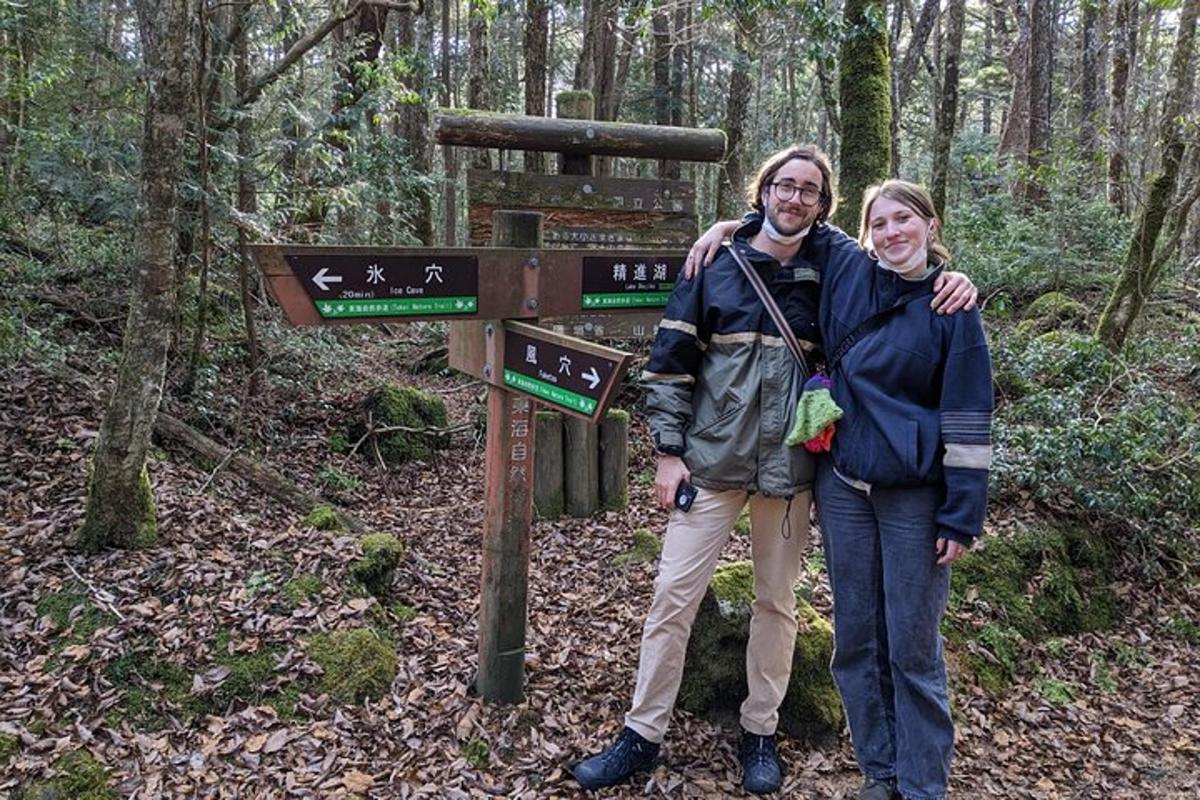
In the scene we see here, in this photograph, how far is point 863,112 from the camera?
8.24m

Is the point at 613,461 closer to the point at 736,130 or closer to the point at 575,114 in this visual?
the point at 575,114

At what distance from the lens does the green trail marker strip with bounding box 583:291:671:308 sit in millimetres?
3740

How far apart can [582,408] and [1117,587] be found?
16.7 ft

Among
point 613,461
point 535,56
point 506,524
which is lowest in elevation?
point 613,461

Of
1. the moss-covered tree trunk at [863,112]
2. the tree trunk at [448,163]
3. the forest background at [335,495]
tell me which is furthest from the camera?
the tree trunk at [448,163]

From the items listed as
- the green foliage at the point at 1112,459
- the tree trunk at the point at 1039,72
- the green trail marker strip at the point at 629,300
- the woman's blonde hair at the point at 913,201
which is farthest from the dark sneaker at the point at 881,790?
the tree trunk at the point at 1039,72

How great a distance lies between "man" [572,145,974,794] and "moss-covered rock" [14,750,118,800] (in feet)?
6.28

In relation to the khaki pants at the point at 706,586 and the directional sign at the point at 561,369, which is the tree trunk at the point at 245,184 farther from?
the khaki pants at the point at 706,586

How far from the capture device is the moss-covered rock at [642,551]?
566cm

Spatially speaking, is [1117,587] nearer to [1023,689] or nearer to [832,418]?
[1023,689]

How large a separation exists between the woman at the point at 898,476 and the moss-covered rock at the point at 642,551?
2366 millimetres

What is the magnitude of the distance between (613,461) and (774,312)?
3663mm

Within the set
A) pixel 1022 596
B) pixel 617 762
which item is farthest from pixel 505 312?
pixel 1022 596

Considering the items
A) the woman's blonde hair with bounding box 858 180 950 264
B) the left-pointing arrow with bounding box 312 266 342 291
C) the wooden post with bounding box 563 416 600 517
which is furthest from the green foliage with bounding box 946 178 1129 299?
the left-pointing arrow with bounding box 312 266 342 291
